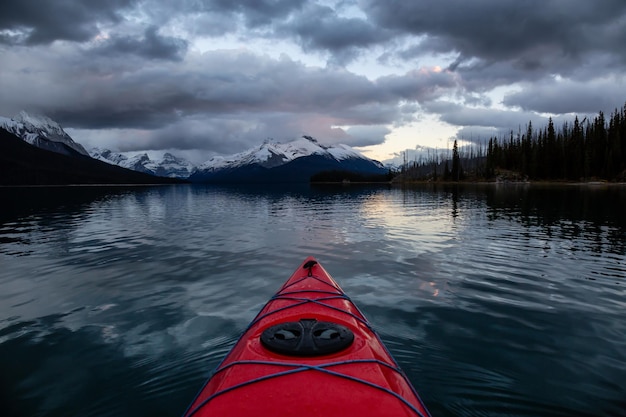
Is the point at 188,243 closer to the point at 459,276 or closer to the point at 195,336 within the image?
the point at 195,336

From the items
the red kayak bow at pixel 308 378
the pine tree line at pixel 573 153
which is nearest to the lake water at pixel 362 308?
the red kayak bow at pixel 308 378

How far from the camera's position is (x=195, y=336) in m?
9.10

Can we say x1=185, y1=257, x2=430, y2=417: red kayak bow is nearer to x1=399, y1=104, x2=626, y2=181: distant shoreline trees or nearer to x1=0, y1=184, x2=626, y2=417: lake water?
x1=0, y1=184, x2=626, y2=417: lake water

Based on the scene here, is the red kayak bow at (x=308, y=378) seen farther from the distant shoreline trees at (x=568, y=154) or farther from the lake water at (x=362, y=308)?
the distant shoreline trees at (x=568, y=154)

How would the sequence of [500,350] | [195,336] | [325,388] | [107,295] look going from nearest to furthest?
[325,388]
[500,350]
[195,336]
[107,295]

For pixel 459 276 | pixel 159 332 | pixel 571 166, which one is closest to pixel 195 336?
pixel 159 332

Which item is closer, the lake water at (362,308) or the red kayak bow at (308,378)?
the red kayak bow at (308,378)

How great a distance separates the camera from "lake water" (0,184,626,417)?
675cm

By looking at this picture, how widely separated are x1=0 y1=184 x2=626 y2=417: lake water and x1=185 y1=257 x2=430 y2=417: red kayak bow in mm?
2066

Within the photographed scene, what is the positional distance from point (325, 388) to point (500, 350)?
5895 mm

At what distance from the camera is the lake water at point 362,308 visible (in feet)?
22.1

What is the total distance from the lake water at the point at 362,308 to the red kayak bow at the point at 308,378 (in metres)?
2.07

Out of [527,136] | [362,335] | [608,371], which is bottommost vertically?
[608,371]

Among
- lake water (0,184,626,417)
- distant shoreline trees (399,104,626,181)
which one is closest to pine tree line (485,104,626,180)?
distant shoreline trees (399,104,626,181)
